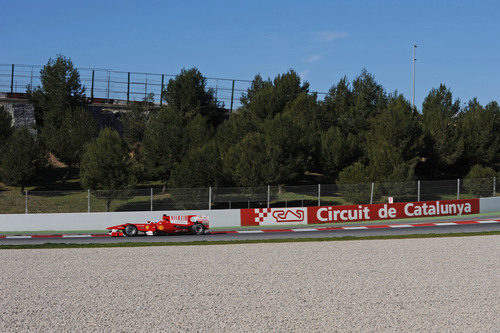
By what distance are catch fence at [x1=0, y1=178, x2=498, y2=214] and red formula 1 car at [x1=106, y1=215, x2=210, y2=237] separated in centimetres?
457

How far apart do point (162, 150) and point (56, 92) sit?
1867 centimetres

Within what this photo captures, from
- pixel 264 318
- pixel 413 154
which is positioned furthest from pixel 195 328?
pixel 413 154

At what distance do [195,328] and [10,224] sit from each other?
950 inches

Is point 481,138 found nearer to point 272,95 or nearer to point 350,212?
point 272,95

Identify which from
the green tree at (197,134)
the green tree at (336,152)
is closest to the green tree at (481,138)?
the green tree at (336,152)

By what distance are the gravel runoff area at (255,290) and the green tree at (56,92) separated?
132 feet

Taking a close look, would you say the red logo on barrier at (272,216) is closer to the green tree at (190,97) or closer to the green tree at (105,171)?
the green tree at (105,171)

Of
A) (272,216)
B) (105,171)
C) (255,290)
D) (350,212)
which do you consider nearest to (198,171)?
(105,171)

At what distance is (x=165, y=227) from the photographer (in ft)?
85.0

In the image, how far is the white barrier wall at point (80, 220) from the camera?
29391 millimetres

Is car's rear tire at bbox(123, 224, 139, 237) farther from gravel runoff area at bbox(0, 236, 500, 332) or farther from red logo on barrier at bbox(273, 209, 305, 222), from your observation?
red logo on barrier at bbox(273, 209, 305, 222)

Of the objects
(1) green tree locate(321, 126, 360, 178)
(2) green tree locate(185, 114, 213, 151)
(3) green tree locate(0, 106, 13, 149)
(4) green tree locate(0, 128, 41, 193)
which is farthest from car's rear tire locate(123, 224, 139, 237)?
(3) green tree locate(0, 106, 13, 149)

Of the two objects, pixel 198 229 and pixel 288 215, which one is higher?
pixel 288 215

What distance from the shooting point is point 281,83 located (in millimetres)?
57938
